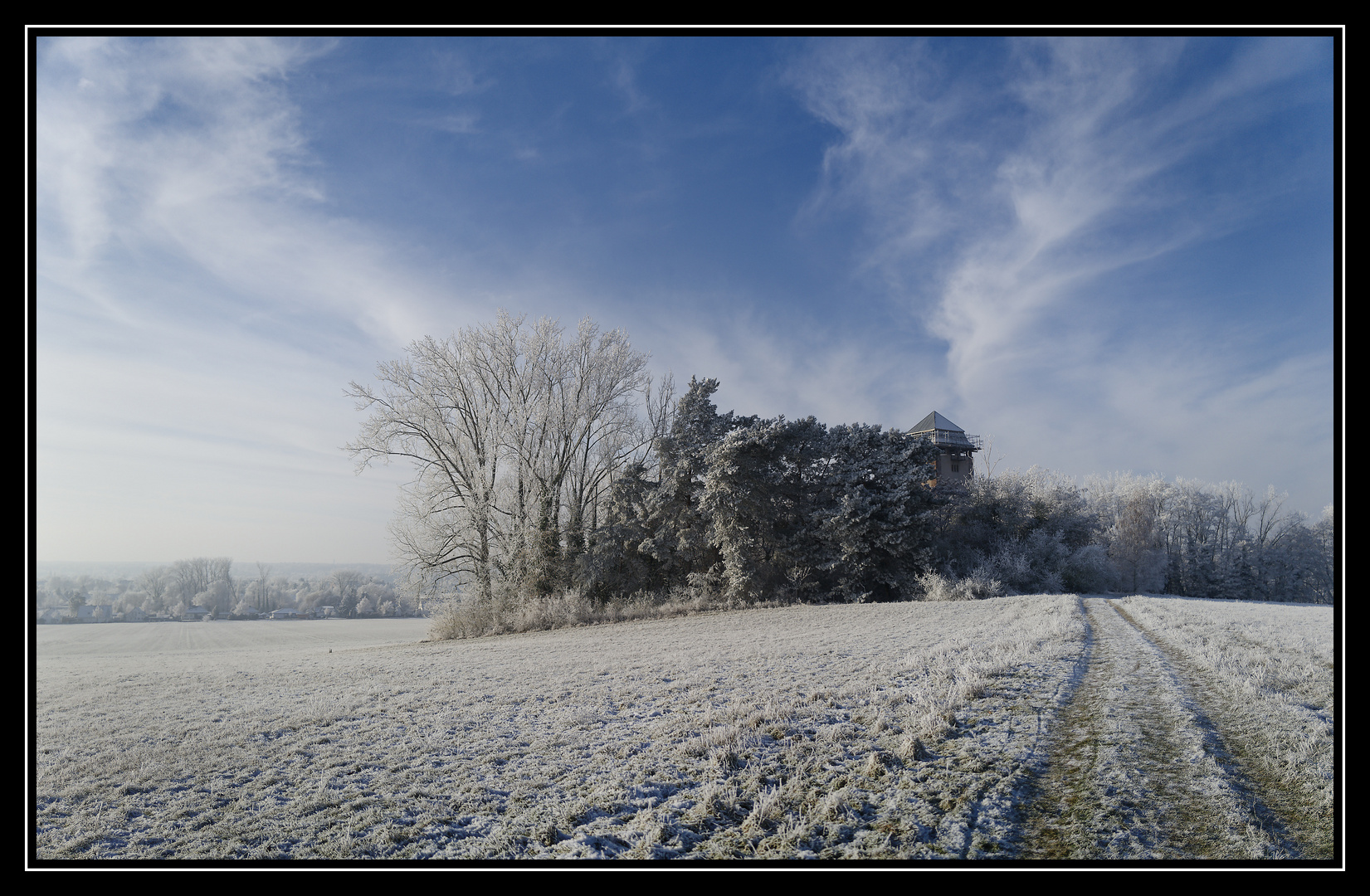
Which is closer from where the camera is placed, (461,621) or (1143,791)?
(1143,791)

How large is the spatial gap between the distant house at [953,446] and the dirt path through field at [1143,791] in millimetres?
29989

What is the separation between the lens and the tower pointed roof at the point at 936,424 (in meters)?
36.7

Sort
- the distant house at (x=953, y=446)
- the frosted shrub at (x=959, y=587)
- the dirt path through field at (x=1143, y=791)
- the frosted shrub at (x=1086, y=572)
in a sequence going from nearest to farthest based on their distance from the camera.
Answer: the dirt path through field at (x=1143, y=791), the frosted shrub at (x=959, y=587), the frosted shrub at (x=1086, y=572), the distant house at (x=953, y=446)

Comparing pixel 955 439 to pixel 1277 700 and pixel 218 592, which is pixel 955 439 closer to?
pixel 1277 700

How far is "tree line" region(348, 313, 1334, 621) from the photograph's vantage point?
2130 centimetres

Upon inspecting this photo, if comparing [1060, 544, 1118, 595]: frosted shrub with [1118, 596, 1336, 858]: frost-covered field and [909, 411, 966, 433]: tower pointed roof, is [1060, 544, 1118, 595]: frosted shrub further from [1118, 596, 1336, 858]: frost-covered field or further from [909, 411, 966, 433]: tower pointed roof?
[1118, 596, 1336, 858]: frost-covered field

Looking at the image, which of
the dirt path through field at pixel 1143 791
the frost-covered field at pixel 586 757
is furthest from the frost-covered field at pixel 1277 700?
the frost-covered field at pixel 586 757

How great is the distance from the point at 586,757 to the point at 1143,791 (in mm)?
3982

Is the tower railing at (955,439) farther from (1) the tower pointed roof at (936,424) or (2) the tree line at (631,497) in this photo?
(2) the tree line at (631,497)

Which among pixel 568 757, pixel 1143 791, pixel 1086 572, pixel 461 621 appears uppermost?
pixel 1143 791

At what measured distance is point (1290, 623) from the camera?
1000cm

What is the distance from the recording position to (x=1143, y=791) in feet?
10.6

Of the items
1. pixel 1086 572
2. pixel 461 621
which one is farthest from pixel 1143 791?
pixel 1086 572

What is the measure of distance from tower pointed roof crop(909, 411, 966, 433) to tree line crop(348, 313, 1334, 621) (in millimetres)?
13687
